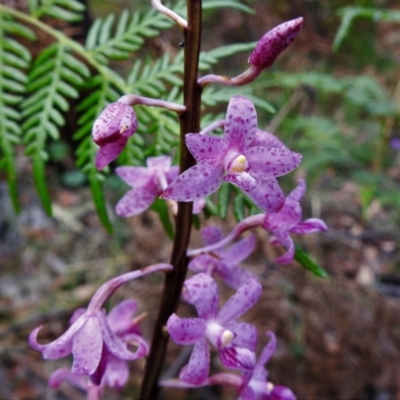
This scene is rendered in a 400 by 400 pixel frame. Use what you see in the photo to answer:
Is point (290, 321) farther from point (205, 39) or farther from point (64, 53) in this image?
point (205, 39)

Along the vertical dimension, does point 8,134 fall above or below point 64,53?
below

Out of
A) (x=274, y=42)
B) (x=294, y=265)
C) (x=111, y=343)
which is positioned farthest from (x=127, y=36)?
(x=294, y=265)

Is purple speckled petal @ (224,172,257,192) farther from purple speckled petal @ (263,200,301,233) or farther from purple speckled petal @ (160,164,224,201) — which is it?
purple speckled petal @ (263,200,301,233)

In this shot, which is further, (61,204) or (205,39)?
(205,39)

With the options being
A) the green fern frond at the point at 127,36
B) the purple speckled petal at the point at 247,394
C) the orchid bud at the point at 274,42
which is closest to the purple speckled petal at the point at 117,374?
the purple speckled petal at the point at 247,394

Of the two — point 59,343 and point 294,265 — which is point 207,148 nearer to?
point 59,343

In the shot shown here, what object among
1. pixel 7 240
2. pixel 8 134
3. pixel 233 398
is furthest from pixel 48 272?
pixel 8 134

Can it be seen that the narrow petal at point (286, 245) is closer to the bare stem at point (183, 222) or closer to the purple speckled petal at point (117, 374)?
the bare stem at point (183, 222)

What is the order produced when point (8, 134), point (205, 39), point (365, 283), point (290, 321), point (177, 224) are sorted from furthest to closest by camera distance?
point (205, 39), point (365, 283), point (290, 321), point (8, 134), point (177, 224)
